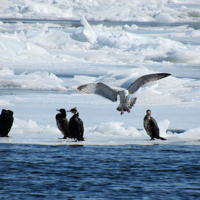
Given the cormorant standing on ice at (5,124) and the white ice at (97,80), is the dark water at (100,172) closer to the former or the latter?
the white ice at (97,80)

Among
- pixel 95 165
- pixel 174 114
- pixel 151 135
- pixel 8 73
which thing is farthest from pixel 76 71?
pixel 95 165

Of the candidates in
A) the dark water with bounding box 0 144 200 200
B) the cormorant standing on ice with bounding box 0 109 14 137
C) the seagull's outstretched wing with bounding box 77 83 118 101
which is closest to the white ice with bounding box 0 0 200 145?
the cormorant standing on ice with bounding box 0 109 14 137

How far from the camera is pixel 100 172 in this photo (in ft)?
21.6

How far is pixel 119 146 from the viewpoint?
8.27 metres

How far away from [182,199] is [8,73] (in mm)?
13548

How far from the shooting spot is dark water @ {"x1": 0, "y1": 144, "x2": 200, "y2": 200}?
5.61 meters

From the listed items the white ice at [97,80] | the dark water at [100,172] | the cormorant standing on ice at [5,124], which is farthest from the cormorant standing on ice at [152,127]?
the cormorant standing on ice at [5,124]

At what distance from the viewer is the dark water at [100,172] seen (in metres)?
5.61

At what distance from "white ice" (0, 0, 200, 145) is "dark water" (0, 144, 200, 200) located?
1.50 ft

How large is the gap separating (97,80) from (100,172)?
10.4 meters

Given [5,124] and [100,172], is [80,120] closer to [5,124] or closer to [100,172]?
[5,124]

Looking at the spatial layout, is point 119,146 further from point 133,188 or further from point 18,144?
point 133,188

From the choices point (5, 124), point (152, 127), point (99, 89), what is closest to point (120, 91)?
point (99, 89)

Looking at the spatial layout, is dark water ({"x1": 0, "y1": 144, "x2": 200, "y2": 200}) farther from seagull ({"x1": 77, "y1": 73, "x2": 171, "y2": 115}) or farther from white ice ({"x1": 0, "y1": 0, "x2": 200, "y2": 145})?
seagull ({"x1": 77, "y1": 73, "x2": 171, "y2": 115})
